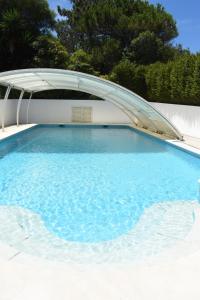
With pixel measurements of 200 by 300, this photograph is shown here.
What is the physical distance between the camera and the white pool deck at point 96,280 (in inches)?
120

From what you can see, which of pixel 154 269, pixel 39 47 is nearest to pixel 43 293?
pixel 154 269

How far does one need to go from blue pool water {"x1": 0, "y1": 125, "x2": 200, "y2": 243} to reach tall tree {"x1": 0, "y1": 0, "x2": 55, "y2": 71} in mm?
13402

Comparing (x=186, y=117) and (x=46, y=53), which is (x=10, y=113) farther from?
(x=186, y=117)

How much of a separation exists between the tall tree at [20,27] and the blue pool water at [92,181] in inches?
528

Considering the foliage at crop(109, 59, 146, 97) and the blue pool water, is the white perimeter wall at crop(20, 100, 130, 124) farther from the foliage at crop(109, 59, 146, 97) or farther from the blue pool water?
the blue pool water

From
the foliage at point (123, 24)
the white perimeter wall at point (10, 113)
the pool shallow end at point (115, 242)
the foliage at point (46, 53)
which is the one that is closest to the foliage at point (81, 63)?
the foliage at point (46, 53)

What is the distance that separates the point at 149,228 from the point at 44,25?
2799 cm

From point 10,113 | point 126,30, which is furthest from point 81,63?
point 10,113

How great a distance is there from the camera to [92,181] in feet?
29.1

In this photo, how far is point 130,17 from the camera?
103ft

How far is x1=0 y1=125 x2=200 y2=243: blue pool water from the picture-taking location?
19.9ft

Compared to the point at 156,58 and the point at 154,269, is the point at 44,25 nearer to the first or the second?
the point at 156,58

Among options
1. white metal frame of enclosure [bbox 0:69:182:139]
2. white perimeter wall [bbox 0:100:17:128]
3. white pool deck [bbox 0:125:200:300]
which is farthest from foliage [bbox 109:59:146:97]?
white pool deck [bbox 0:125:200:300]

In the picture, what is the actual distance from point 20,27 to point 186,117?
15.9m
